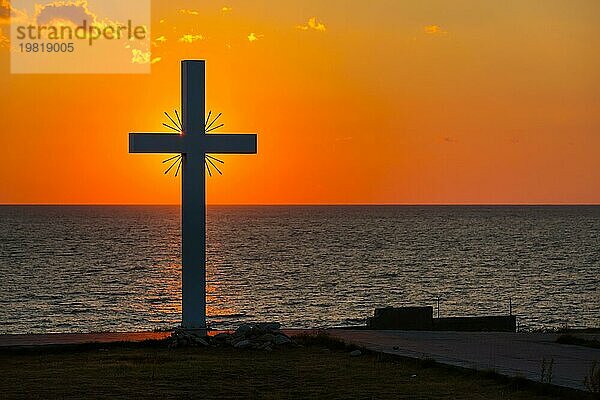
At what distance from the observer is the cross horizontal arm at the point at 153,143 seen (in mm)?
19906

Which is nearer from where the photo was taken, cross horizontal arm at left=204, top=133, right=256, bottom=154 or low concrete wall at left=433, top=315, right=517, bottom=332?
cross horizontal arm at left=204, top=133, right=256, bottom=154

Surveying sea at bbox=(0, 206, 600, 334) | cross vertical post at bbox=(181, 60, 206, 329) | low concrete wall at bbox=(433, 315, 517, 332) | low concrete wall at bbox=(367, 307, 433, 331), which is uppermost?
cross vertical post at bbox=(181, 60, 206, 329)

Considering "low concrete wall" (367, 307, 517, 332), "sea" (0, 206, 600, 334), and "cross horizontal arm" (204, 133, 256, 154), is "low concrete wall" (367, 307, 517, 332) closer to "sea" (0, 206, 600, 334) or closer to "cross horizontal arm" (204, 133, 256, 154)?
"cross horizontal arm" (204, 133, 256, 154)

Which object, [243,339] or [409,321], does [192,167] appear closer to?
[243,339]

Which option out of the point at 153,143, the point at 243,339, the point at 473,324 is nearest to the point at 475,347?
the point at 243,339

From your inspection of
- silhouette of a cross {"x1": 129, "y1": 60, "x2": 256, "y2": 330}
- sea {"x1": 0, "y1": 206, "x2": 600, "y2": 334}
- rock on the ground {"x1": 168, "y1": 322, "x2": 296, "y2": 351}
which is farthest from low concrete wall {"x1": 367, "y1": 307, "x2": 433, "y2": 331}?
sea {"x1": 0, "y1": 206, "x2": 600, "y2": 334}

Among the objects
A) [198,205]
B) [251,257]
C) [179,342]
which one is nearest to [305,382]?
[179,342]

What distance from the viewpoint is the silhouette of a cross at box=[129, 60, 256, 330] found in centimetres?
2003

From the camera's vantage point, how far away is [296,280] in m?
73.8

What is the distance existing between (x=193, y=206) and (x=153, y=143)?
4.07 ft

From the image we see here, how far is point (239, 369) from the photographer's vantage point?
1625 centimetres

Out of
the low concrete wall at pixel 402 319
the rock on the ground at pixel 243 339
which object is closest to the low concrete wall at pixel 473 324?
the low concrete wall at pixel 402 319

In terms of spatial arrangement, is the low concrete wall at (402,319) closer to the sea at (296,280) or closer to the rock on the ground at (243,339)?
the rock on the ground at (243,339)

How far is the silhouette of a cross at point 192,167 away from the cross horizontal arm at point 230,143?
0.06ft
